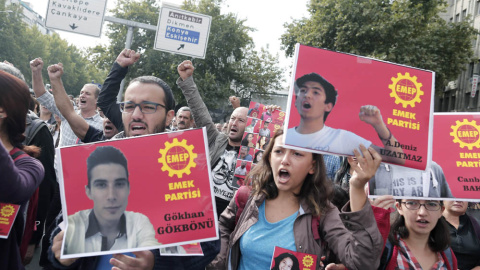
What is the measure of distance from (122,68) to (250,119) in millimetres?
2673

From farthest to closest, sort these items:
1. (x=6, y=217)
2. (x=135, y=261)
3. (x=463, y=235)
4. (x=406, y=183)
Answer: (x=463, y=235)
(x=406, y=183)
(x=6, y=217)
(x=135, y=261)

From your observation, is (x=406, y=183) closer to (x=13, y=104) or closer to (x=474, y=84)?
(x=13, y=104)

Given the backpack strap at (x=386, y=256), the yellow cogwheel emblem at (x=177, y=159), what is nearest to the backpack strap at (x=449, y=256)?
the backpack strap at (x=386, y=256)

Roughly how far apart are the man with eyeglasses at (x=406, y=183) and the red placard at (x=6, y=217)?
1931mm

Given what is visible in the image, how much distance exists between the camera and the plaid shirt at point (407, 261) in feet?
9.98

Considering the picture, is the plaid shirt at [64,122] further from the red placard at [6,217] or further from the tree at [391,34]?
the tree at [391,34]

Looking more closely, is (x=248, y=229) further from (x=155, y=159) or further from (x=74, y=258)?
(x=74, y=258)

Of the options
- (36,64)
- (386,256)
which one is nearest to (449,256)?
(386,256)

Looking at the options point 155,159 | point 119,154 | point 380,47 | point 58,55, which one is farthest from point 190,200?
point 58,55

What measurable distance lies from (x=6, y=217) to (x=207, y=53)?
31444 millimetres

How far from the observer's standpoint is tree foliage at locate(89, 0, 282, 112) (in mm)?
31797

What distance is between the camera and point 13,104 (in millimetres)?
2420

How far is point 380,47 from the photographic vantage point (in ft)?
81.8

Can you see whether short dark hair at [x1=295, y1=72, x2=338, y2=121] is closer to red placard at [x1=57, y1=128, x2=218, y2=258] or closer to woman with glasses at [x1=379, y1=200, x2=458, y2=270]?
red placard at [x1=57, y1=128, x2=218, y2=258]
